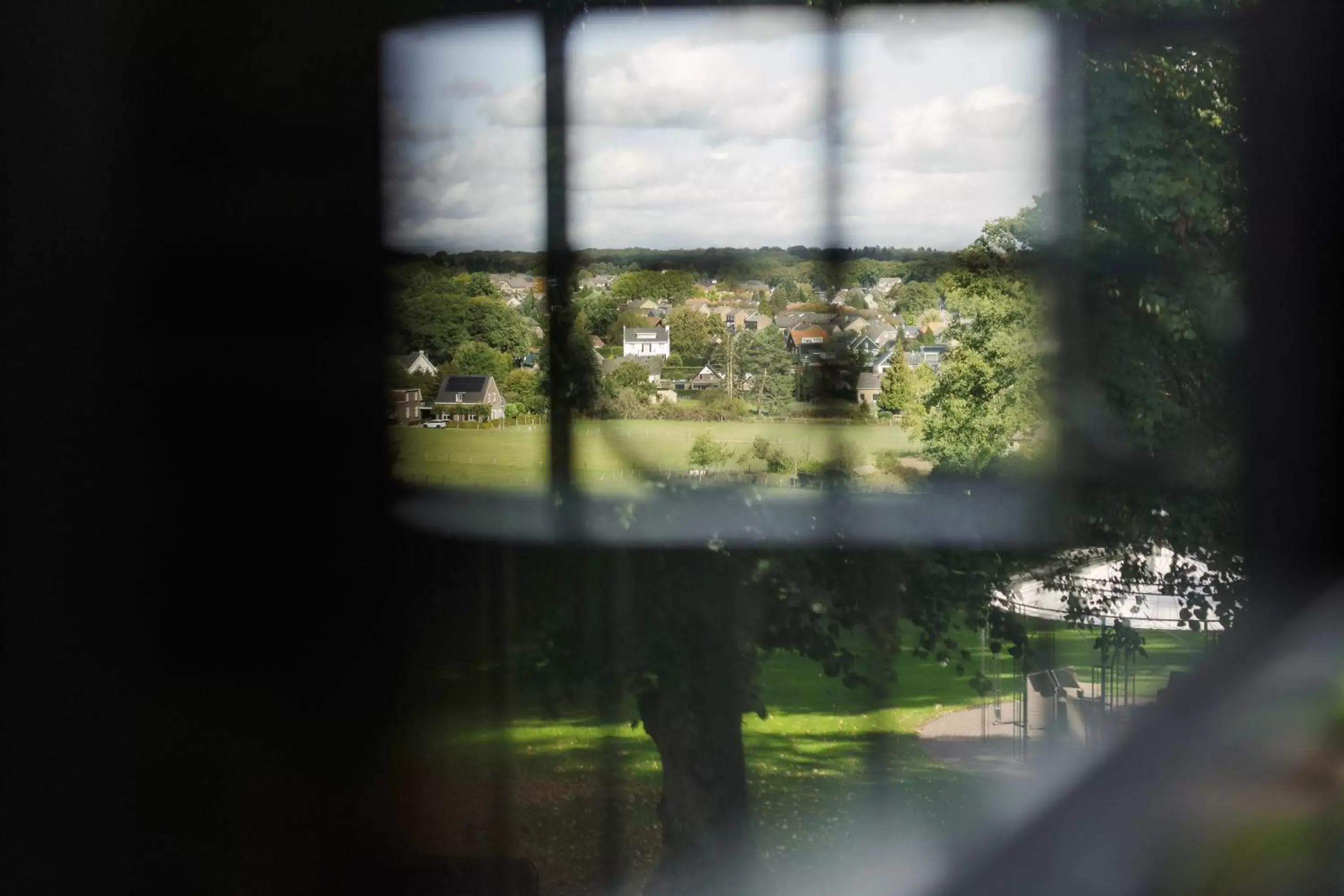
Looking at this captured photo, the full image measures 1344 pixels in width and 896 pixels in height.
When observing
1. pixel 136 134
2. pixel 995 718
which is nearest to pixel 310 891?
pixel 995 718

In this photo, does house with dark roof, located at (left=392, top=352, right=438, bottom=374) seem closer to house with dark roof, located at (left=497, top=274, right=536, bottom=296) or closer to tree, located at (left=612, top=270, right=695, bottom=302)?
house with dark roof, located at (left=497, top=274, right=536, bottom=296)

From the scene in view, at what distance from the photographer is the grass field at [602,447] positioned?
1739mm

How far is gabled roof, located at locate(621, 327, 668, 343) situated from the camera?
176 cm

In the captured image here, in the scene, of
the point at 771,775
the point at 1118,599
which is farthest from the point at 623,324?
the point at 1118,599

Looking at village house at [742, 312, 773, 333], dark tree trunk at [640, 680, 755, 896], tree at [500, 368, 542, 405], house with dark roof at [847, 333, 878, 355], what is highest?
village house at [742, 312, 773, 333]

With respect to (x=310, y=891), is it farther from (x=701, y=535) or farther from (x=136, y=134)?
(x=136, y=134)

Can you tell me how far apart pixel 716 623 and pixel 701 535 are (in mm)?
126

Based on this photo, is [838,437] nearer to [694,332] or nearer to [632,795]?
[694,332]

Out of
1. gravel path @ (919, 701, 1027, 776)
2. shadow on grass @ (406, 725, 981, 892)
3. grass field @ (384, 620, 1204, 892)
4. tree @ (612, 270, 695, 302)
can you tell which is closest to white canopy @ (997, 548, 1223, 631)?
grass field @ (384, 620, 1204, 892)

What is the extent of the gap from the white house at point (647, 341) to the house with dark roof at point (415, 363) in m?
0.28

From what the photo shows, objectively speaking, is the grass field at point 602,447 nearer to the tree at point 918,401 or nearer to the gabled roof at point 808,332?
the tree at point 918,401

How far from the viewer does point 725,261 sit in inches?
68.7

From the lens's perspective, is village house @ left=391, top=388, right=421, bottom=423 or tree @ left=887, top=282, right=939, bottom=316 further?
village house @ left=391, top=388, right=421, bottom=423

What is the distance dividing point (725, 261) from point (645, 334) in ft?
0.50
